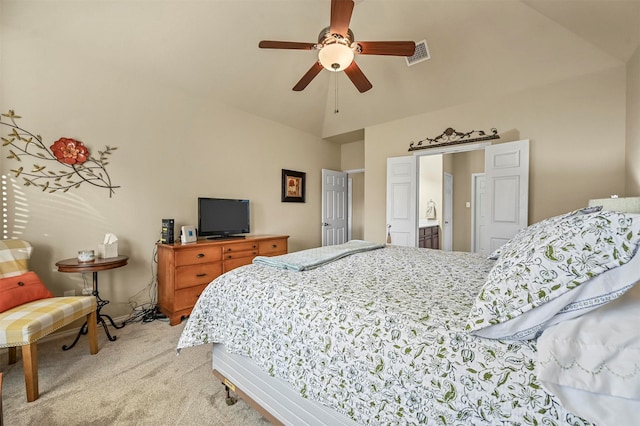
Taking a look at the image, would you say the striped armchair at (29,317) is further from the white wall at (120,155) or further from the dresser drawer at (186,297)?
the dresser drawer at (186,297)

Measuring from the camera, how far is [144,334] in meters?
2.53

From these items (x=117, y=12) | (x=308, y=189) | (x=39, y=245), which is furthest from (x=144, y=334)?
(x=308, y=189)

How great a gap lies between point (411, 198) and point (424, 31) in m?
2.19

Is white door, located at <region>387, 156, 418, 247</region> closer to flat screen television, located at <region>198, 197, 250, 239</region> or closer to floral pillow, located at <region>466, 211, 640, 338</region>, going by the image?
flat screen television, located at <region>198, 197, 250, 239</region>

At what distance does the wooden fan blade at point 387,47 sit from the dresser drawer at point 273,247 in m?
2.56

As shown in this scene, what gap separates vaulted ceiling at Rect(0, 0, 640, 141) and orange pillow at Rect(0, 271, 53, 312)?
85.7 inches

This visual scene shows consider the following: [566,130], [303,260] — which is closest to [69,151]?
[303,260]

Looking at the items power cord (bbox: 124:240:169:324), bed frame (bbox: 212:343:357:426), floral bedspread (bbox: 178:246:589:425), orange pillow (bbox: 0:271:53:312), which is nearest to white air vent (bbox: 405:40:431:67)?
floral bedspread (bbox: 178:246:589:425)

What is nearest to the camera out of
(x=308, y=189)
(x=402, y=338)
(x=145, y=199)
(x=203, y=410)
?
(x=402, y=338)

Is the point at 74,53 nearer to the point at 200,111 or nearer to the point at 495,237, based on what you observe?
the point at 200,111

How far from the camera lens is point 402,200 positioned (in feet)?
13.9

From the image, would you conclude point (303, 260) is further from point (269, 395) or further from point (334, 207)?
point (334, 207)

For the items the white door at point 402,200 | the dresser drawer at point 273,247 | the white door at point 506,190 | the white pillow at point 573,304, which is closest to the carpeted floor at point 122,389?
the white pillow at point 573,304

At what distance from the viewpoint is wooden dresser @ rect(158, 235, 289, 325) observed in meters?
2.77
